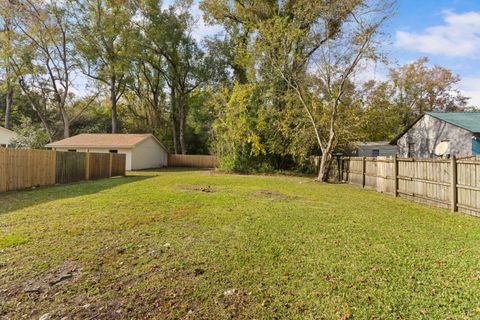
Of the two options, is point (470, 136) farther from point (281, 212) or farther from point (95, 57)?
point (95, 57)

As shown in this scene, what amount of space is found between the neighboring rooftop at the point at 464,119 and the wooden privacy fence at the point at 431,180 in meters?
7.84

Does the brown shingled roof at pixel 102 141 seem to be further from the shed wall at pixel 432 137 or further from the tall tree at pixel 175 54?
the shed wall at pixel 432 137

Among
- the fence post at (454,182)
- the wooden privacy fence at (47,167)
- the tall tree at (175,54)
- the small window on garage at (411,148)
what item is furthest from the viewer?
the tall tree at (175,54)

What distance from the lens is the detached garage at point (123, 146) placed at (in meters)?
21.4

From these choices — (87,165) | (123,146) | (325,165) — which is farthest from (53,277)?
(123,146)

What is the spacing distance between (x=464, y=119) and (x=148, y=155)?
23324mm

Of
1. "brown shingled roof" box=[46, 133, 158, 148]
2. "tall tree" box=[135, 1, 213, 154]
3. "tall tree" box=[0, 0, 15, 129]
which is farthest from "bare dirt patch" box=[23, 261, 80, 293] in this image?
"tall tree" box=[0, 0, 15, 129]

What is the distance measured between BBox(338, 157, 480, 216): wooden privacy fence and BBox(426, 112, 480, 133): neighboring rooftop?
25.7 ft

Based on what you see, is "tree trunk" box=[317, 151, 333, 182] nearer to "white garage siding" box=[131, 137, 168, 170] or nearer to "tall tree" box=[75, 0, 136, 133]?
"white garage siding" box=[131, 137, 168, 170]

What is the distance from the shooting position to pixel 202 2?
20609 mm

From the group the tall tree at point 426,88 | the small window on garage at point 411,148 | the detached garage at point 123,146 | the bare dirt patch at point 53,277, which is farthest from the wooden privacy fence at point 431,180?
the tall tree at point 426,88

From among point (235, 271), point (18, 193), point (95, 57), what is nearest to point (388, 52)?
point (235, 271)

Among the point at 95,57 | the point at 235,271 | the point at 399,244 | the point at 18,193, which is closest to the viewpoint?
the point at 235,271

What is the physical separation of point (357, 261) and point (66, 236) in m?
4.47
